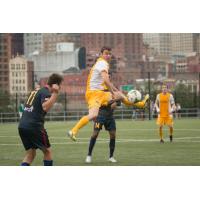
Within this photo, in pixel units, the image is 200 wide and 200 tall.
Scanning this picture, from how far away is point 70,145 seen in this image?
803 inches

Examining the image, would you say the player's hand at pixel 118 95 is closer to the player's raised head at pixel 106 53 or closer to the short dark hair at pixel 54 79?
the player's raised head at pixel 106 53

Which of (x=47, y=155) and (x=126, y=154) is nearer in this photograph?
(x=47, y=155)

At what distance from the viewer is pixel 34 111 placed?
1188 centimetres

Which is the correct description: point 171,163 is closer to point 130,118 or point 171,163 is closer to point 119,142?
point 119,142

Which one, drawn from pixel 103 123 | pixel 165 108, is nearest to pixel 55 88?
pixel 103 123

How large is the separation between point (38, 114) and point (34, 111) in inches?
3.6

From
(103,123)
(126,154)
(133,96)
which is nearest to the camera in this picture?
(103,123)

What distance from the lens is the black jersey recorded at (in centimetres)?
1181

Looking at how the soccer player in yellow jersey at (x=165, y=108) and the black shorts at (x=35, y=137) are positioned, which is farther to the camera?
the soccer player in yellow jersey at (x=165, y=108)

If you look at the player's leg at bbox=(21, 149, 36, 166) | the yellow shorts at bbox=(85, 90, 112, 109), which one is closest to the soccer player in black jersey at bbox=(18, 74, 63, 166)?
the player's leg at bbox=(21, 149, 36, 166)

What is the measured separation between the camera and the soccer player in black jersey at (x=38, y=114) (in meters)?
11.7

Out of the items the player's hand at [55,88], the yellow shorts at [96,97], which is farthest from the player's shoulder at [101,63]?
the player's hand at [55,88]

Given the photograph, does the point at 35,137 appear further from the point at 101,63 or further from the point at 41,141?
the point at 101,63

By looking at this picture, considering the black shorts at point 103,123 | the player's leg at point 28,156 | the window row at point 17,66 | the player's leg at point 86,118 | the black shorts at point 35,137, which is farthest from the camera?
the window row at point 17,66
